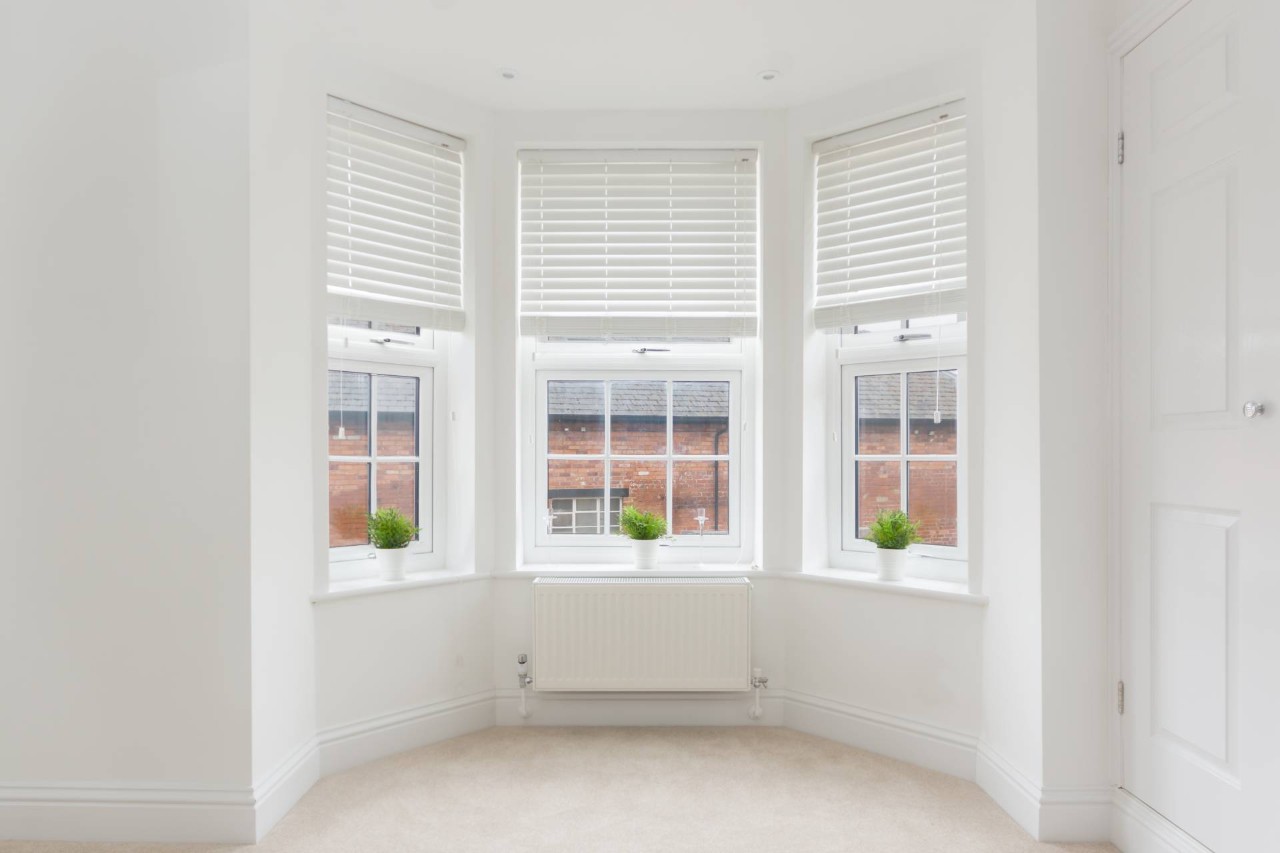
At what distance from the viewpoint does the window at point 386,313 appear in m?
3.00

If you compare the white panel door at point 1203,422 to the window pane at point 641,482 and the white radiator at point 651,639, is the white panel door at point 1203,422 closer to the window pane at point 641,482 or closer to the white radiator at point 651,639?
the white radiator at point 651,639

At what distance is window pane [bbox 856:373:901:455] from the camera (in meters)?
3.21

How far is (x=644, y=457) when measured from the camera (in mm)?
3525

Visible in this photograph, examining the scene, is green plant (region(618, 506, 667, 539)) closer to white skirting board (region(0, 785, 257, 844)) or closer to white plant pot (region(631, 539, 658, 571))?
white plant pot (region(631, 539, 658, 571))

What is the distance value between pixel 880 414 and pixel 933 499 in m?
0.41

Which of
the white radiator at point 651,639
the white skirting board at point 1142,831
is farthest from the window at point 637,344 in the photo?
the white skirting board at point 1142,831

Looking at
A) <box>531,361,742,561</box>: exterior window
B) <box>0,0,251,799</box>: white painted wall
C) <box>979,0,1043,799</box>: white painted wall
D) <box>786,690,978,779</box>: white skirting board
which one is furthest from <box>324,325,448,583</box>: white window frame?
<box>979,0,1043,799</box>: white painted wall

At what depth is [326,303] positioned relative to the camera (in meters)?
2.86

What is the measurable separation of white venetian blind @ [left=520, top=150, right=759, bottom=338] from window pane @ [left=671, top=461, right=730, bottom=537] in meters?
0.62

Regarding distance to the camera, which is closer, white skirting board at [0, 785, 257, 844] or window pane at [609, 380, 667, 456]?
white skirting board at [0, 785, 257, 844]

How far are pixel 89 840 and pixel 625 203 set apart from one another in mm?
3013

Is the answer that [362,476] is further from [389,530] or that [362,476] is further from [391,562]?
[391,562]

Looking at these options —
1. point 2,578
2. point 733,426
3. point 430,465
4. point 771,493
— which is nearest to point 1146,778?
point 771,493

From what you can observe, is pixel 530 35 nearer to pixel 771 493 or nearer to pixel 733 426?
pixel 733 426
